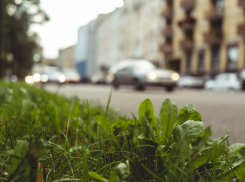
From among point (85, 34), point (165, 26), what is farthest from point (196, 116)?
point (85, 34)

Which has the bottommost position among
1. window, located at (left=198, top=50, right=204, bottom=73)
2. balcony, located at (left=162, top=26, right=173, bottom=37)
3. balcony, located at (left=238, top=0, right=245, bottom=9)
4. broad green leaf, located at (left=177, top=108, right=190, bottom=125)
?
broad green leaf, located at (left=177, top=108, right=190, bottom=125)

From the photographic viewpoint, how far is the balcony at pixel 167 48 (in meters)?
31.9

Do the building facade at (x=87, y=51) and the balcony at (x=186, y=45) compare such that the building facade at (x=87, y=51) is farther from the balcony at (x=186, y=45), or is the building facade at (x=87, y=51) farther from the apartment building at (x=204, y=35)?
the balcony at (x=186, y=45)

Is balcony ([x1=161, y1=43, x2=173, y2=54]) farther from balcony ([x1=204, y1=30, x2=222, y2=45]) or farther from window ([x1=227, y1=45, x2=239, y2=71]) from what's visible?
window ([x1=227, y1=45, x2=239, y2=71])

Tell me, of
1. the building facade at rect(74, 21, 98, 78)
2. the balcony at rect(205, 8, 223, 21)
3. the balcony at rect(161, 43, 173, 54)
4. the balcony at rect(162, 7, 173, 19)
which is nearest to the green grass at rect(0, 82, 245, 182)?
the balcony at rect(205, 8, 223, 21)

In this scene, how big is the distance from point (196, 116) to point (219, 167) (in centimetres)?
22

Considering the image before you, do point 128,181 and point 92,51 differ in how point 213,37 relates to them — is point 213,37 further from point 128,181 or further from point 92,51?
point 92,51

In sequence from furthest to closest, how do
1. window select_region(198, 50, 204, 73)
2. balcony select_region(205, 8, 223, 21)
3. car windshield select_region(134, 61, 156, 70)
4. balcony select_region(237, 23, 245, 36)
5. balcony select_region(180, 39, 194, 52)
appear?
balcony select_region(180, 39, 194, 52), window select_region(198, 50, 204, 73), balcony select_region(205, 8, 223, 21), balcony select_region(237, 23, 245, 36), car windshield select_region(134, 61, 156, 70)

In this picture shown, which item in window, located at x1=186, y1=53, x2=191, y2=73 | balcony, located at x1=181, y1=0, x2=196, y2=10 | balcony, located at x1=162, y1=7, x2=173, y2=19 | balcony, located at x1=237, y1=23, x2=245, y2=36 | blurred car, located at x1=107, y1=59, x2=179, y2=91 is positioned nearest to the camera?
blurred car, located at x1=107, y1=59, x2=179, y2=91

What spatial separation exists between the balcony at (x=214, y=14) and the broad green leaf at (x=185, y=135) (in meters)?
26.5

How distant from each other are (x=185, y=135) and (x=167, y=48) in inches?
1259

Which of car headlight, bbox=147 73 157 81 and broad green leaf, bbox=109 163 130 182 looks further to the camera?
car headlight, bbox=147 73 157 81

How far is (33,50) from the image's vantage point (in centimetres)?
3056

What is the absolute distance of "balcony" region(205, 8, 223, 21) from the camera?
25.0 meters
